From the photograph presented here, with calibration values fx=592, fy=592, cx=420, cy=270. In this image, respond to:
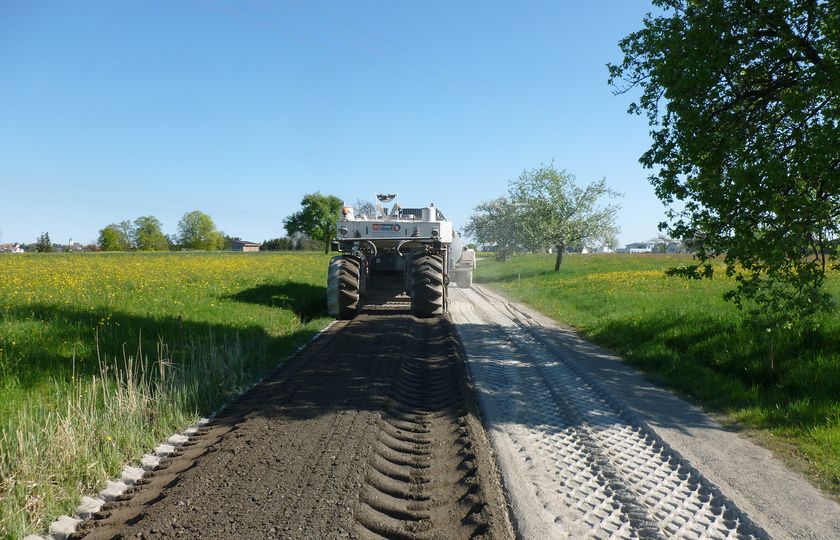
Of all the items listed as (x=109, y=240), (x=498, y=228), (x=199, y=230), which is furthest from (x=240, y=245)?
(x=498, y=228)

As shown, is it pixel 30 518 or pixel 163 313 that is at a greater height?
pixel 163 313

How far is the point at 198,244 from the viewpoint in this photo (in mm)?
116750

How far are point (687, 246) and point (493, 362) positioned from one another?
3.43 meters

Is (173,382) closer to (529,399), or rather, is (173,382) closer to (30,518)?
(30,518)

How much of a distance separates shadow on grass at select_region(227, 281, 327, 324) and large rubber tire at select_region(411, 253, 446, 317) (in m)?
2.42

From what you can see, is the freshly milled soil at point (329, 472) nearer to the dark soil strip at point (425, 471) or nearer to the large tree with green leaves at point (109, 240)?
the dark soil strip at point (425, 471)

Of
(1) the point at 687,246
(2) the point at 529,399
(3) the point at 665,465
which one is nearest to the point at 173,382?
(2) the point at 529,399

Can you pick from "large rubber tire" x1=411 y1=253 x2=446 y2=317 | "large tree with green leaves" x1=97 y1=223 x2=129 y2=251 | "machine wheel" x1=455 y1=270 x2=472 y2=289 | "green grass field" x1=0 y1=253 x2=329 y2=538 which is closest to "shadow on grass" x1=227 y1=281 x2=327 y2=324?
"green grass field" x1=0 y1=253 x2=329 y2=538

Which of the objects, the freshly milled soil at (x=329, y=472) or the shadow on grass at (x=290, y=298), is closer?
the freshly milled soil at (x=329, y=472)

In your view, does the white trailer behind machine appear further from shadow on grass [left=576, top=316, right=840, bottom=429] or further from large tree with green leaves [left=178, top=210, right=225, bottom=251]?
large tree with green leaves [left=178, top=210, right=225, bottom=251]

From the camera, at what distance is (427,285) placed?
13773 millimetres

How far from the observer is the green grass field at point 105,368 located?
14.4 feet

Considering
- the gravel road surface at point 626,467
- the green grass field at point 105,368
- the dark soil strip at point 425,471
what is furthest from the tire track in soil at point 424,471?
the green grass field at point 105,368

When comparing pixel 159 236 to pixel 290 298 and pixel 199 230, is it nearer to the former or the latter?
pixel 199 230
